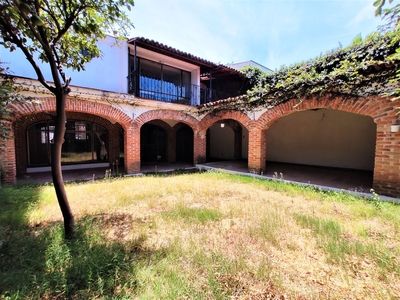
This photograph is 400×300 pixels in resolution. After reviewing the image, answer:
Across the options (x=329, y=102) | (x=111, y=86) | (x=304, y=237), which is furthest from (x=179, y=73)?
(x=304, y=237)

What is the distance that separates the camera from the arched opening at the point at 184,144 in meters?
14.4

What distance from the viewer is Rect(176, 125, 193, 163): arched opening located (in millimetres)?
14359

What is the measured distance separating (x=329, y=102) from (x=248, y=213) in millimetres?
4773

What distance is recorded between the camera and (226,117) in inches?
388

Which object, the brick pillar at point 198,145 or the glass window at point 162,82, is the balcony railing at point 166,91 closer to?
the glass window at point 162,82

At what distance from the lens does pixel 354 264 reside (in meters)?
2.64

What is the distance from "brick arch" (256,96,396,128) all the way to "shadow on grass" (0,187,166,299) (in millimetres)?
6586

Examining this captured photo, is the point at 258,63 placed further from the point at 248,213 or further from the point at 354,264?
the point at 354,264

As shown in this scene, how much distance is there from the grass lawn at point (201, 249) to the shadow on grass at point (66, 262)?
0.01 metres

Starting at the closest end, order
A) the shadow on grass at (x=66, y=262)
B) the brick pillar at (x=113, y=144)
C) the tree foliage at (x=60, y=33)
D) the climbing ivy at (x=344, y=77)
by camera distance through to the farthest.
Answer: the shadow on grass at (x=66, y=262) < the tree foliage at (x=60, y=33) < the climbing ivy at (x=344, y=77) < the brick pillar at (x=113, y=144)

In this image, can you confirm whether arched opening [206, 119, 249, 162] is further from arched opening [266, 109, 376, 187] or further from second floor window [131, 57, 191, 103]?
second floor window [131, 57, 191, 103]

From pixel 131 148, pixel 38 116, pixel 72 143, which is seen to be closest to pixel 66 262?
pixel 131 148

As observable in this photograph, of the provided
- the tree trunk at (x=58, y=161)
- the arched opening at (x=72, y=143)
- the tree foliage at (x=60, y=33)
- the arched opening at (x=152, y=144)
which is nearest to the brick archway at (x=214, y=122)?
the arched opening at (x=152, y=144)

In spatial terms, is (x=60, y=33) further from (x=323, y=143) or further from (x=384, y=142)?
(x=323, y=143)
